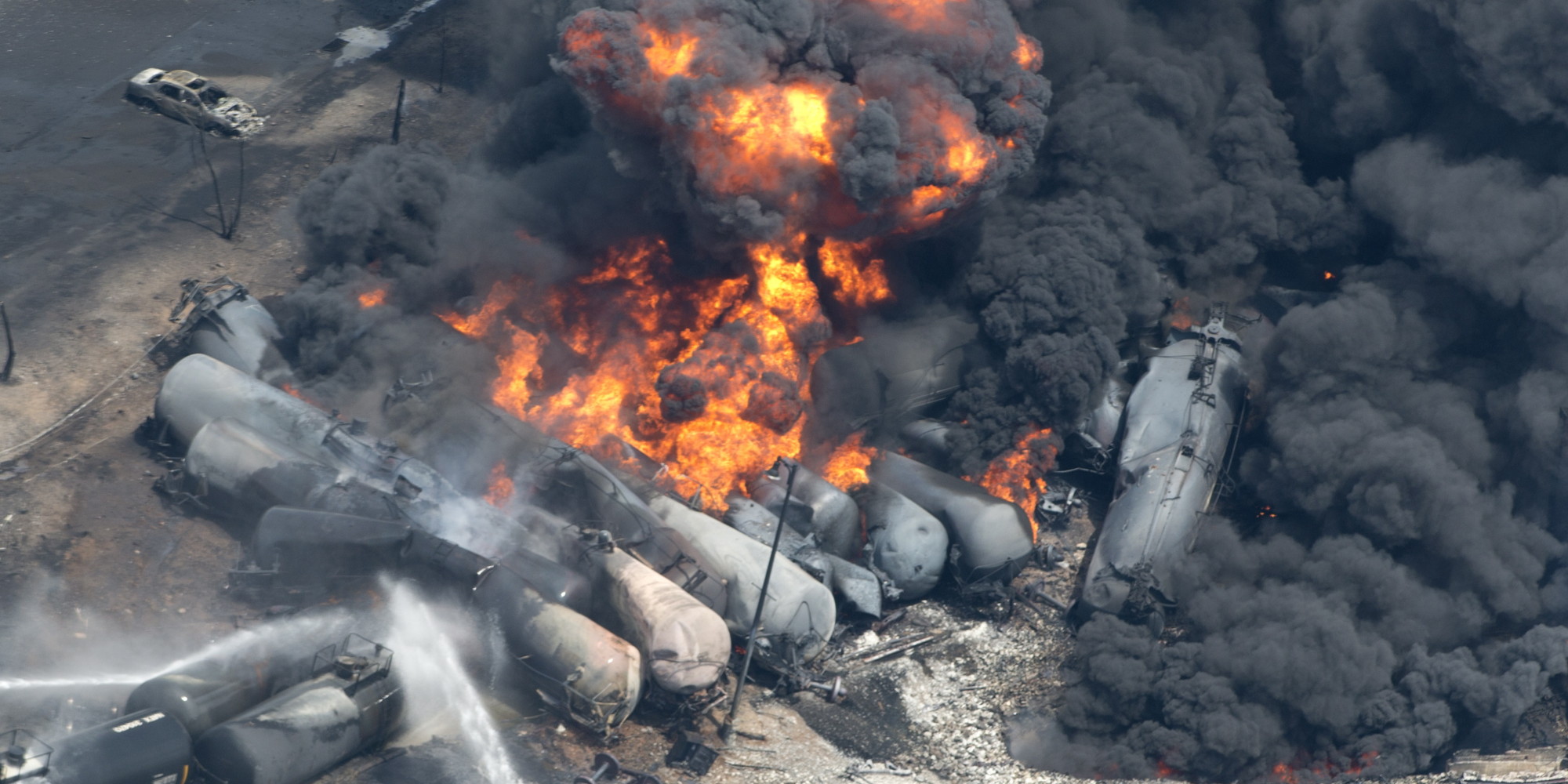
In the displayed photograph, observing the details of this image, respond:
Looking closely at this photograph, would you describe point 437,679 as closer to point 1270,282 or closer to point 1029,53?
point 1029,53

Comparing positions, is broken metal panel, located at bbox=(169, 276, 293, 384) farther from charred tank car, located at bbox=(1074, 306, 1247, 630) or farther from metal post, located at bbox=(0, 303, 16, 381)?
charred tank car, located at bbox=(1074, 306, 1247, 630)

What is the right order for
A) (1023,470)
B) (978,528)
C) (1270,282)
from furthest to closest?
(1270,282) → (1023,470) → (978,528)

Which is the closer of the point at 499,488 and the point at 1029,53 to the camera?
the point at 499,488

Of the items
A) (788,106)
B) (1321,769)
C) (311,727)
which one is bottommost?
(1321,769)

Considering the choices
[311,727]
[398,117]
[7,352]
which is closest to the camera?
[311,727]

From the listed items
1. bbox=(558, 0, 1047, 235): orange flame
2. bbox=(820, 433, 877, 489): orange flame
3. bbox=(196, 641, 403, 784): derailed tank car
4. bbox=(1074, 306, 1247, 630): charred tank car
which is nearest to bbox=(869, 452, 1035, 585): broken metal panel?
bbox=(820, 433, 877, 489): orange flame

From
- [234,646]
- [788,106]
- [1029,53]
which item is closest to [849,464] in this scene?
[788,106]

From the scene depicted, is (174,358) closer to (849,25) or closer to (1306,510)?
(849,25)
